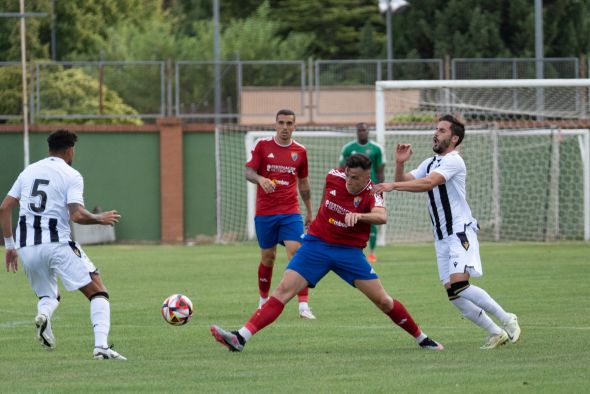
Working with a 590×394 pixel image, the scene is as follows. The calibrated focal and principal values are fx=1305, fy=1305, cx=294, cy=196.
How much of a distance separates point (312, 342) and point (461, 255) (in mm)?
1643

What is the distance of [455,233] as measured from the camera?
38.2ft

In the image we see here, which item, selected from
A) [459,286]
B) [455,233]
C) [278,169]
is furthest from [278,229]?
[459,286]

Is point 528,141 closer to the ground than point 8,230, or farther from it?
farther from it

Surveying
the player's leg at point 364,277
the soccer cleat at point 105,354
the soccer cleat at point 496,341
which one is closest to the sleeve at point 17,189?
the soccer cleat at point 105,354

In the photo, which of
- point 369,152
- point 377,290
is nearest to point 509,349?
point 377,290

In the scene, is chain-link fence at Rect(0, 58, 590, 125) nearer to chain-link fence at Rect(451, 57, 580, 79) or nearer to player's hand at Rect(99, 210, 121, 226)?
chain-link fence at Rect(451, 57, 580, 79)

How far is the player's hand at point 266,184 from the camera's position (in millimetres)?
14016

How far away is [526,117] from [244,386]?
22.2 metres

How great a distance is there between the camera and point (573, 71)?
3350 cm

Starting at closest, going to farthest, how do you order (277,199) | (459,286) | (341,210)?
(341,210) → (459,286) → (277,199)

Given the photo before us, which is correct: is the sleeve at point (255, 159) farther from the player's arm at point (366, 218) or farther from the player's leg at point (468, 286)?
the player's arm at point (366, 218)

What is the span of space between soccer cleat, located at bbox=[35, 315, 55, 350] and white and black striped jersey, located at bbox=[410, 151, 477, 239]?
3542 mm

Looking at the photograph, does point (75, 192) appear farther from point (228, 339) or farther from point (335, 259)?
point (335, 259)

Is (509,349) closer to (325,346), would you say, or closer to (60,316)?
(325,346)
